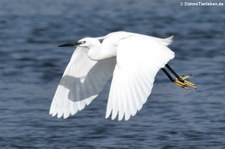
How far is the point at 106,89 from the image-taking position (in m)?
12.3

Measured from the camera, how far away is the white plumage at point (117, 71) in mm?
6965

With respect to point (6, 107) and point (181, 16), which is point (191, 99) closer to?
point (6, 107)

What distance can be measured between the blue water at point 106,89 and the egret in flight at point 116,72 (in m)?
0.96

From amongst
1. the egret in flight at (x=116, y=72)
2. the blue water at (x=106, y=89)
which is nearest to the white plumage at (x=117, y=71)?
the egret in flight at (x=116, y=72)

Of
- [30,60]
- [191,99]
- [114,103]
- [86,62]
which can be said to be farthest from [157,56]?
[30,60]

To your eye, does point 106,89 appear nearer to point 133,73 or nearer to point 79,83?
point 79,83

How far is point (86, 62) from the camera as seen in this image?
906 cm

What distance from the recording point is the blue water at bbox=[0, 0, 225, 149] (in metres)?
9.91

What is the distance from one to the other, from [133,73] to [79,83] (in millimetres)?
1830

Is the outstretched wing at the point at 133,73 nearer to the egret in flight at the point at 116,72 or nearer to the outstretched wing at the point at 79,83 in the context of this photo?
the egret in flight at the point at 116,72

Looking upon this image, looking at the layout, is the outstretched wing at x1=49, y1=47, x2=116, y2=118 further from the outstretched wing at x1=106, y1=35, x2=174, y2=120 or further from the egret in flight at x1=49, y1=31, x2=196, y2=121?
the outstretched wing at x1=106, y1=35, x2=174, y2=120

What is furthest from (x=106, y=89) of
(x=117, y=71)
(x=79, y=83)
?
(x=117, y=71)

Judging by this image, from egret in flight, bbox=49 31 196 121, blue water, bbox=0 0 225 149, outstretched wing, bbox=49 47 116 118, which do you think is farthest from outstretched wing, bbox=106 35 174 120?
blue water, bbox=0 0 225 149

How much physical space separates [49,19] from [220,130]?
9.34m
